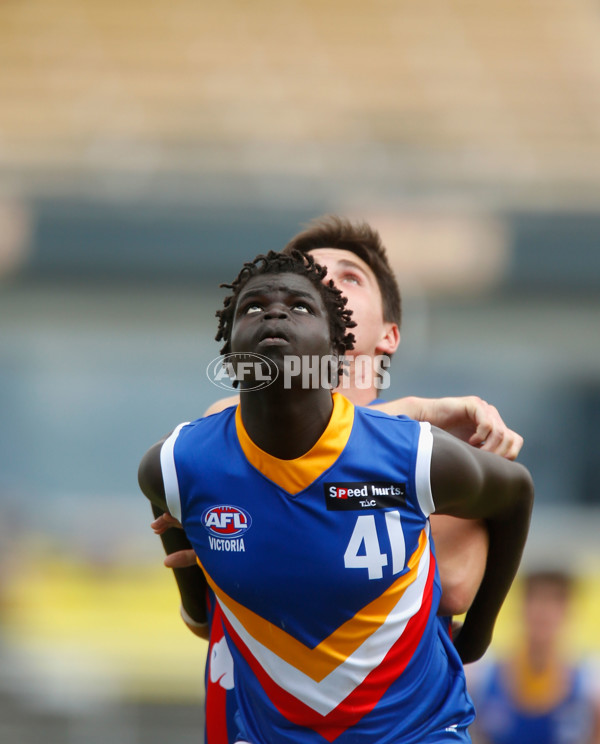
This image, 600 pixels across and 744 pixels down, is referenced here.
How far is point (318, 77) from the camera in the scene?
14938mm

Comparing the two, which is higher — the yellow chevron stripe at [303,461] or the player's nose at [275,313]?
the player's nose at [275,313]

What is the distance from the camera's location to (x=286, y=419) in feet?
7.32

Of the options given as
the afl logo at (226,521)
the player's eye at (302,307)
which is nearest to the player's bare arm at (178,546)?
the afl logo at (226,521)

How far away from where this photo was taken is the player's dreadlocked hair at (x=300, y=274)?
2.33 m

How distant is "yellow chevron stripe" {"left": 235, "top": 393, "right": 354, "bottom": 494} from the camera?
2.23 m

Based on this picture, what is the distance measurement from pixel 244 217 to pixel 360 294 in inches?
318

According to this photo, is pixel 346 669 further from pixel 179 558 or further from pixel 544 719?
pixel 544 719

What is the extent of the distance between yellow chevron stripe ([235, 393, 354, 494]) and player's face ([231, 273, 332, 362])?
0.62 feet

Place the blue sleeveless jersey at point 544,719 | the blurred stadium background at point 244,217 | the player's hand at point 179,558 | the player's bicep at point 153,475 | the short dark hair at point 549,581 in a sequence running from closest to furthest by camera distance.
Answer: the player's bicep at point 153,475 → the player's hand at point 179,558 → the blue sleeveless jersey at point 544,719 → the short dark hair at point 549,581 → the blurred stadium background at point 244,217

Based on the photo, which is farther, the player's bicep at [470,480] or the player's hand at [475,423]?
the player's hand at [475,423]

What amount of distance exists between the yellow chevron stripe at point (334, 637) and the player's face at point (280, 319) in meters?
0.58

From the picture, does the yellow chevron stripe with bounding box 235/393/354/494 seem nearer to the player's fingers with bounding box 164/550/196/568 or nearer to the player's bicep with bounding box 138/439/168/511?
the player's bicep with bounding box 138/439/168/511

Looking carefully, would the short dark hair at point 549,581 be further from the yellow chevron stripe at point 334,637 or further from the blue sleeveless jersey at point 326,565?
the yellow chevron stripe at point 334,637

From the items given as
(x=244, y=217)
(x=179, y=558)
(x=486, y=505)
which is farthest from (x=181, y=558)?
(x=244, y=217)
